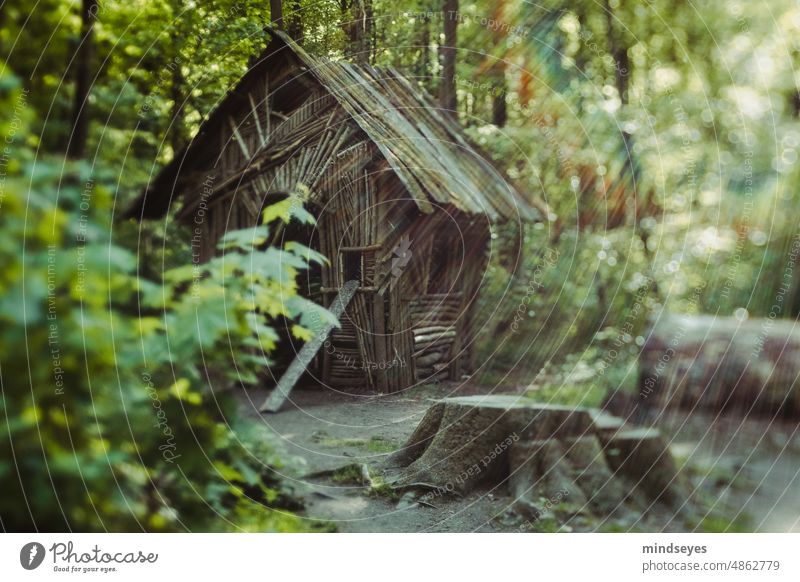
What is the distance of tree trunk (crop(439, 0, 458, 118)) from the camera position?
204 centimetres

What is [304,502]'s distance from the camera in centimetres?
188

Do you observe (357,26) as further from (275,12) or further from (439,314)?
(439,314)

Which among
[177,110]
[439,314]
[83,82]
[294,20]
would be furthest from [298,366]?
[294,20]

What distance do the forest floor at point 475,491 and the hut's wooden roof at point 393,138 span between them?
2.24 feet

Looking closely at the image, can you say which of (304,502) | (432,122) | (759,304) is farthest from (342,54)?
(759,304)
